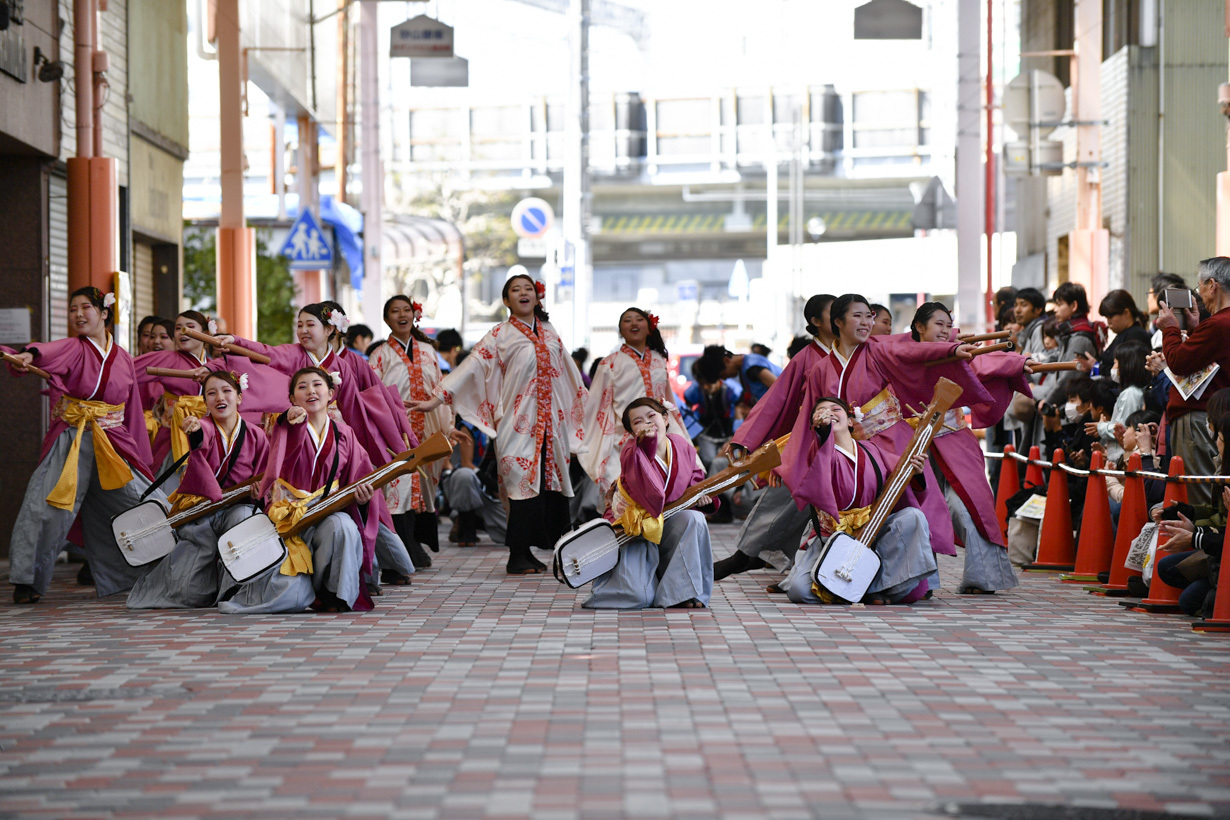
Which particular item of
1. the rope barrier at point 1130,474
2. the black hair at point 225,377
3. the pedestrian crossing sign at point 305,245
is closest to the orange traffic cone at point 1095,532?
the rope barrier at point 1130,474

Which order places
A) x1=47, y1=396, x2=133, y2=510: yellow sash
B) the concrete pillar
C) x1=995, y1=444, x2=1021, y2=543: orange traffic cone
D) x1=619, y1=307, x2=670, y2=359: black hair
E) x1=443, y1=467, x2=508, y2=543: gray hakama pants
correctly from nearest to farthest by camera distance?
x1=47, y1=396, x2=133, y2=510: yellow sash → x1=619, y1=307, x2=670, y2=359: black hair → x1=995, y1=444, x2=1021, y2=543: orange traffic cone → x1=443, y1=467, x2=508, y2=543: gray hakama pants → the concrete pillar

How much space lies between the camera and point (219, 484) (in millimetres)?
8883

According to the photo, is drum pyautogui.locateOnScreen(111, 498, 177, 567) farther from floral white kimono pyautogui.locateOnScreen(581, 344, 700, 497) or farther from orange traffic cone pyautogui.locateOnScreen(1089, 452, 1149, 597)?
orange traffic cone pyautogui.locateOnScreen(1089, 452, 1149, 597)

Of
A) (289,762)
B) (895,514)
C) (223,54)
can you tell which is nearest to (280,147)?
(223,54)

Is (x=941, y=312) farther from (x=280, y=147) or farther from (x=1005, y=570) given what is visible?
(x=280, y=147)

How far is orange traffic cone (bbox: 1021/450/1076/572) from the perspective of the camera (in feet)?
34.0

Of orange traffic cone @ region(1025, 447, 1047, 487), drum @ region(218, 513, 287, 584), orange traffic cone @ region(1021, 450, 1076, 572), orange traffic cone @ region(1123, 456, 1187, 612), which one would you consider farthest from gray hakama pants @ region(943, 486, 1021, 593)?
drum @ region(218, 513, 287, 584)

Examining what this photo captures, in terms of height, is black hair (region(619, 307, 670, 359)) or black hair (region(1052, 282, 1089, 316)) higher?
black hair (region(1052, 282, 1089, 316))

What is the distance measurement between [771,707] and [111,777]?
7.37ft

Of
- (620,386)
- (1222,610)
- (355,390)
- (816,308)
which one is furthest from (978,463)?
(355,390)

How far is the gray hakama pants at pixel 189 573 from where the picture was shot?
28.4ft

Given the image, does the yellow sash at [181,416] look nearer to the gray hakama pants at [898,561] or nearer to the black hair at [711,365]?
the gray hakama pants at [898,561]

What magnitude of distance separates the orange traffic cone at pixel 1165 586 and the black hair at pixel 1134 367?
1.62 m

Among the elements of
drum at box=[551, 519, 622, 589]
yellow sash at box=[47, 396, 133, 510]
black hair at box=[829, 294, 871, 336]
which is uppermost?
black hair at box=[829, 294, 871, 336]
